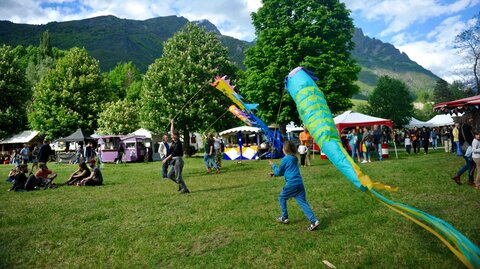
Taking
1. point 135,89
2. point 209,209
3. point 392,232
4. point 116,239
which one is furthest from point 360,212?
point 135,89

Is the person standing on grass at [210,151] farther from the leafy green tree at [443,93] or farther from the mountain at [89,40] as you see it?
the mountain at [89,40]

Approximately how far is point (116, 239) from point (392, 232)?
17.8 ft

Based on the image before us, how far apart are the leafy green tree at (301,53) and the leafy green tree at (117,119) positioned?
22186mm

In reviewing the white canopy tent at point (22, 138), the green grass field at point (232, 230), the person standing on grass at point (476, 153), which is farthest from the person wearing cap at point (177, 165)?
the white canopy tent at point (22, 138)

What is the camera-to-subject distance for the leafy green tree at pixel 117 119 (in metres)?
41.7

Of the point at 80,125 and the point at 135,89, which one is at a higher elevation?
the point at 135,89

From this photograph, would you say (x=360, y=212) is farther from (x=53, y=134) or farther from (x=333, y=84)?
(x=53, y=134)

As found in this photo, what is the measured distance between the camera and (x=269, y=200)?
9305mm

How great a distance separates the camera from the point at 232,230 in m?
6.70

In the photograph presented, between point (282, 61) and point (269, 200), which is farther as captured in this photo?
point (282, 61)

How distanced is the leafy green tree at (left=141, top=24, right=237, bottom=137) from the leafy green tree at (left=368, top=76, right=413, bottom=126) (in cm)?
4541

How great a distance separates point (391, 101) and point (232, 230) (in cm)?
6951

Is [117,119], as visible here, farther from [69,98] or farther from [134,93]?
[134,93]

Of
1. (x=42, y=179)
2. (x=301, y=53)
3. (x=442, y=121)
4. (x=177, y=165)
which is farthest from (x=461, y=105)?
(x=442, y=121)
